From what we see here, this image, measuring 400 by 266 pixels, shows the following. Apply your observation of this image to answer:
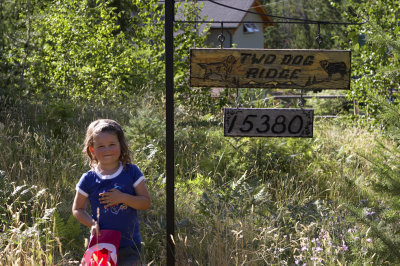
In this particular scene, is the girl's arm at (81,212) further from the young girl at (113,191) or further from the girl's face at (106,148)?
the girl's face at (106,148)

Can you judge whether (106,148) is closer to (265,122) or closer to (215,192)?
(265,122)

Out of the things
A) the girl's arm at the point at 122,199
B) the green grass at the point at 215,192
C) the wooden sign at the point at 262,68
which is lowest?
the green grass at the point at 215,192

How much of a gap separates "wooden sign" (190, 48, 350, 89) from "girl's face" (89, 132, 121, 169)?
3.30 feet

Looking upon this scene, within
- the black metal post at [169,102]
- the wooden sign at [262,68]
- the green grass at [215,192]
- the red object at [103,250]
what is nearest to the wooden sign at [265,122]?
the wooden sign at [262,68]

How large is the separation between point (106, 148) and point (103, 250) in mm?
621

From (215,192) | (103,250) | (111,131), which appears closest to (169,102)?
(111,131)

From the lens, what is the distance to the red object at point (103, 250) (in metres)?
2.85

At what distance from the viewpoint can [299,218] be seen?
15.0 ft

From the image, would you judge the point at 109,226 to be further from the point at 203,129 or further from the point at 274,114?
the point at 203,129

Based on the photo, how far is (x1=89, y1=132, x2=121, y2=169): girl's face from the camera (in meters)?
3.24

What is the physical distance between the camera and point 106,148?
3238mm

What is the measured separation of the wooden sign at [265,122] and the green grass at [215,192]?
594mm

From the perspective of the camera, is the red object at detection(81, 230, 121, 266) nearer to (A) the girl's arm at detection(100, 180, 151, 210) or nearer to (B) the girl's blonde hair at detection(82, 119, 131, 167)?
(A) the girl's arm at detection(100, 180, 151, 210)

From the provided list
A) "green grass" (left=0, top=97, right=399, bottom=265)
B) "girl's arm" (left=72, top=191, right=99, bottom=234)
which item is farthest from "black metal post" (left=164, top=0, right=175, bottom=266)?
"girl's arm" (left=72, top=191, right=99, bottom=234)
